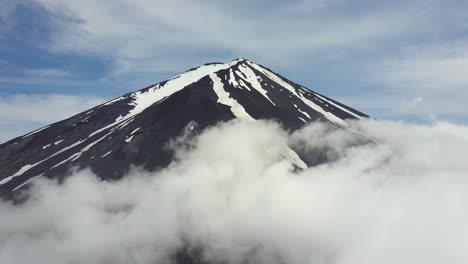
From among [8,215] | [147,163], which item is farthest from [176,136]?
[8,215]

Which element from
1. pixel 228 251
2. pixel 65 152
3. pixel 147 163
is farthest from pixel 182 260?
pixel 65 152

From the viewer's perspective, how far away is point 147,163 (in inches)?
7392

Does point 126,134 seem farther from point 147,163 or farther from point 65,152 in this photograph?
point 65,152

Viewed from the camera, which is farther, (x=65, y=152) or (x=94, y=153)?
(x=65, y=152)

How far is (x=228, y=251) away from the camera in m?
197

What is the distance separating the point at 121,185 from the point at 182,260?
42.2 m

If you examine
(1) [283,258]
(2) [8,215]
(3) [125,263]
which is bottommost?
(1) [283,258]

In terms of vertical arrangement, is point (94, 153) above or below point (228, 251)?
above

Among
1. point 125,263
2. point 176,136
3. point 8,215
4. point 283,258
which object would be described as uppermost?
point 176,136

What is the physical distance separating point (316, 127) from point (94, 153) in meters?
92.4

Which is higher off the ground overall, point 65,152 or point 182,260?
point 65,152

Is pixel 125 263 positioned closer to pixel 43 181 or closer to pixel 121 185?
pixel 121 185

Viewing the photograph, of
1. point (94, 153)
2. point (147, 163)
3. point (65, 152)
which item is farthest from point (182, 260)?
point (65, 152)

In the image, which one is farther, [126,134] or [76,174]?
[126,134]
